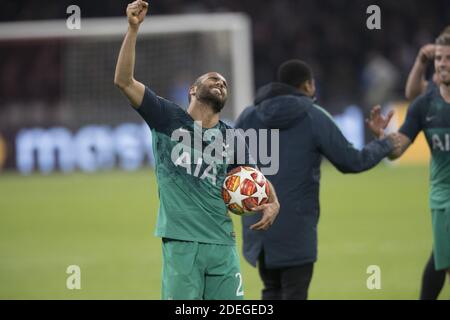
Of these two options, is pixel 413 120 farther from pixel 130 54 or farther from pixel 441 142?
pixel 130 54

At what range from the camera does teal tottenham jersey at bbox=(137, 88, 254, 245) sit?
6.06 metres

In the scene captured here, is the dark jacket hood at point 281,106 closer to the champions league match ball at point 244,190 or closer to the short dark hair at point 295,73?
the short dark hair at point 295,73

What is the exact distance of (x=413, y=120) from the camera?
7.70m

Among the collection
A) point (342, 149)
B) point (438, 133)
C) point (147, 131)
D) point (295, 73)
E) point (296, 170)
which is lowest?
point (296, 170)

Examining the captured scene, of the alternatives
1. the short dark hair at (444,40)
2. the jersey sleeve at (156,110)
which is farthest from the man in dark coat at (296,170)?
the jersey sleeve at (156,110)

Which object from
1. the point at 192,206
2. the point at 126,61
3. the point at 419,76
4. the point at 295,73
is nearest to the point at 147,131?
the point at 419,76

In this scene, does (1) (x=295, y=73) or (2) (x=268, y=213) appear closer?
(2) (x=268, y=213)

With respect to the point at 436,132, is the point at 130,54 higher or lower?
higher

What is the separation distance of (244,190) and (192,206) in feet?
1.27

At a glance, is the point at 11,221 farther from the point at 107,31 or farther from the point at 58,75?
the point at 58,75


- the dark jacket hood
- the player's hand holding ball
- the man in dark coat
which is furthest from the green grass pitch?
the player's hand holding ball

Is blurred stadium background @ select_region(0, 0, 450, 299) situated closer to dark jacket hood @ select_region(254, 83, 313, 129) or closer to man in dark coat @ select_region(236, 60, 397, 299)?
man in dark coat @ select_region(236, 60, 397, 299)

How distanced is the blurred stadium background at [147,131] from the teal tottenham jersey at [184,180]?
3.66m

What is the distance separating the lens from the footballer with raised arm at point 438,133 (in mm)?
7328
